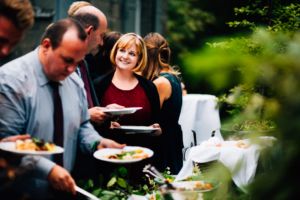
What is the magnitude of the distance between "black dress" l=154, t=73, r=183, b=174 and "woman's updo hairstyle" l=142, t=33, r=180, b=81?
143 millimetres

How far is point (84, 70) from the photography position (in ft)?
8.07

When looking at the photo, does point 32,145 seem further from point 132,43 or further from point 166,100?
point 166,100

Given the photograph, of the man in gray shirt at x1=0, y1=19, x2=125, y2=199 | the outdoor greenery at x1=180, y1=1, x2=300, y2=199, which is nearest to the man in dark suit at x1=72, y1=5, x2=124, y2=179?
the man in gray shirt at x1=0, y1=19, x2=125, y2=199

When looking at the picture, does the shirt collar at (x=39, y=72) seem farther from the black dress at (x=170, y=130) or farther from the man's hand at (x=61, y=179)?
the black dress at (x=170, y=130)

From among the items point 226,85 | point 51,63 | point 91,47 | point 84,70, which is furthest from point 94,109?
point 226,85

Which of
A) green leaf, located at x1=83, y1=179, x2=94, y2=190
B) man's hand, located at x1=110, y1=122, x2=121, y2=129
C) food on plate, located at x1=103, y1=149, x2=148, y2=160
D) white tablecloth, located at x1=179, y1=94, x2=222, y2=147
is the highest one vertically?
food on plate, located at x1=103, y1=149, x2=148, y2=160

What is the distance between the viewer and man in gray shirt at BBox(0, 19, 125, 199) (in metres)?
1.41

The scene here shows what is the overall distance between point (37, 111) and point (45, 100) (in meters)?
0.07

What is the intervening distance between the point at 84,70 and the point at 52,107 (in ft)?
2.99

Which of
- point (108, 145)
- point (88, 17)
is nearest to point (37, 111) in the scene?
point (108, 145)

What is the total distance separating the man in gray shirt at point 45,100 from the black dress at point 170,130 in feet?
5.80

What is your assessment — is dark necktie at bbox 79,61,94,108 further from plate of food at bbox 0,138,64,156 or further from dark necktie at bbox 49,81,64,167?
plate of food at bbox 0,138,64,156

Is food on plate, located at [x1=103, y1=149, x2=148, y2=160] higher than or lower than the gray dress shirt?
lower

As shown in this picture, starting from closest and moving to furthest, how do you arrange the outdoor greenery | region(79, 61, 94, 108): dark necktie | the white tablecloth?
the outdoor greenery, region(79, 61, 94, 108): dark necktie, the white tablecloth
